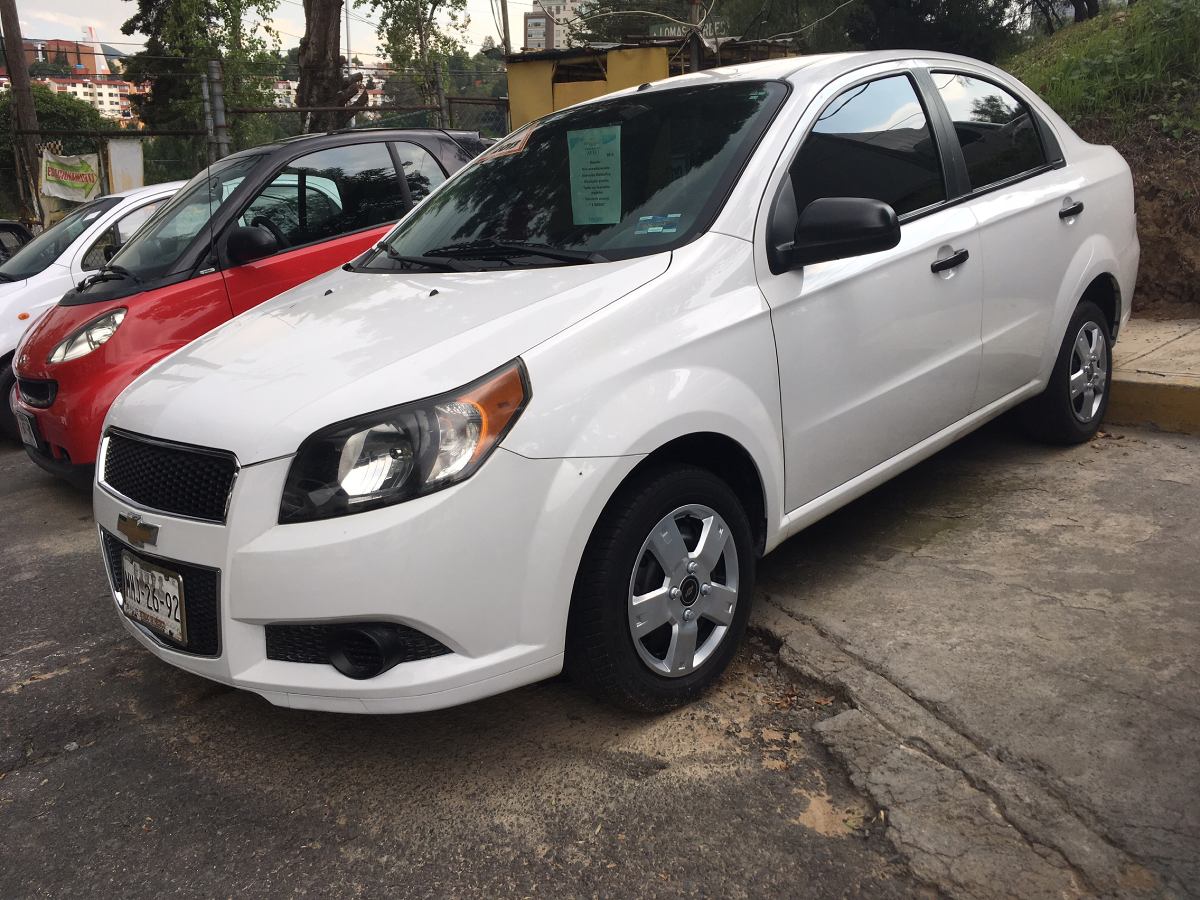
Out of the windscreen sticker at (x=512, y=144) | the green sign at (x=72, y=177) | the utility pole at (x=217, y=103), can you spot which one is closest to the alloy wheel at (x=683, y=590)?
the windscreen sticker at (x=512, y=144)

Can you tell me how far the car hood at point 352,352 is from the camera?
2416mm

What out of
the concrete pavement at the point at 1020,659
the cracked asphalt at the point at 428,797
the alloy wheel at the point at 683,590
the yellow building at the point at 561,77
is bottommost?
the cracked asphalt at the point at 428,797

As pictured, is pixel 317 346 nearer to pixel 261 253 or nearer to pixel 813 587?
pixel 813 587

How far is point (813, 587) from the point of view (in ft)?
11.6

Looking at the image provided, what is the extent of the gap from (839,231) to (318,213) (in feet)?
11.5

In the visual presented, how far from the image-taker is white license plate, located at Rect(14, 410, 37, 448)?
5055 millimetres

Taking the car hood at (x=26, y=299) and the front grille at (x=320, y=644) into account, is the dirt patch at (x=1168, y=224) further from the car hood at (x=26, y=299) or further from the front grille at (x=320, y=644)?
the car hood at (x=26, y=299)

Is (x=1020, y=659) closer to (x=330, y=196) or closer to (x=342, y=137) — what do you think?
(x=330, y=196)

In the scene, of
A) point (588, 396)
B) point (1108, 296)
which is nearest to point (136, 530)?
point (588, 396)

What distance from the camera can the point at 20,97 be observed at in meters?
15.2

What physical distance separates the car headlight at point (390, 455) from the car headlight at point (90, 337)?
309 centimetres

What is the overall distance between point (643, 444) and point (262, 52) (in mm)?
33156

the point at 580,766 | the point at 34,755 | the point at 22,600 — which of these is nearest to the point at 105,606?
the point at 22,600

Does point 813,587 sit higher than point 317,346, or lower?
lower
